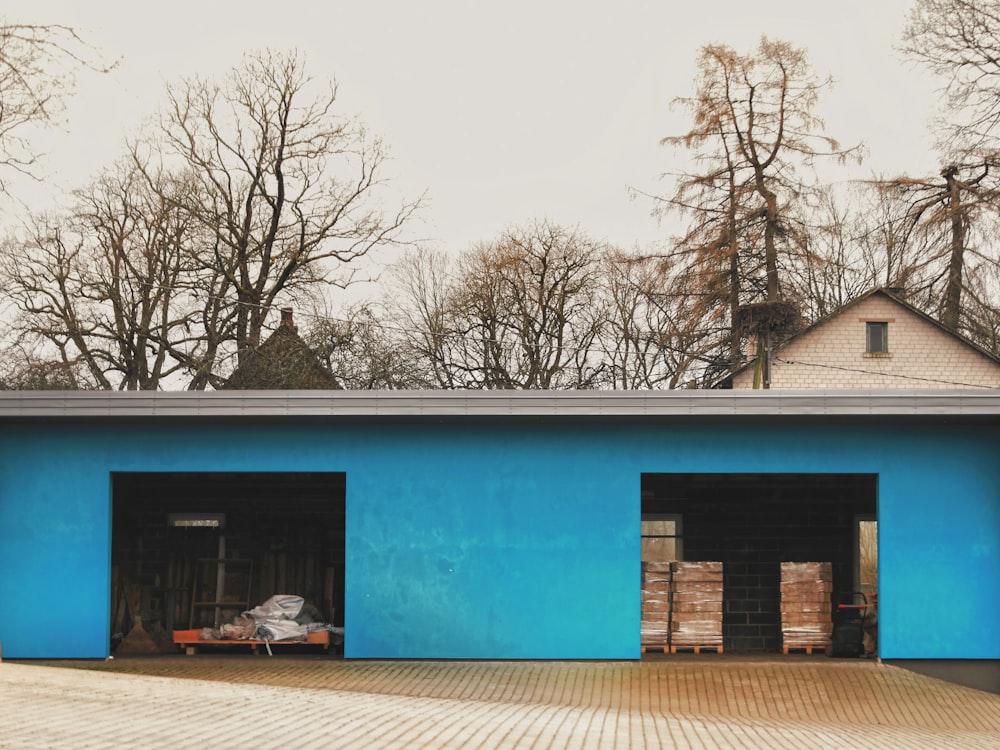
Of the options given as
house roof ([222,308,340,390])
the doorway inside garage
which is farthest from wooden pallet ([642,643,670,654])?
house roof ([222,308,340,390])

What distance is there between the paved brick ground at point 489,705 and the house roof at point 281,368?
1596cm

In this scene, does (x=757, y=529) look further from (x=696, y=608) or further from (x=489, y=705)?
(x=489, y=705)

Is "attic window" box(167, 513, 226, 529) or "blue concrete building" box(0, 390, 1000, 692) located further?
"attic window" box(167, 513, 226, 529)

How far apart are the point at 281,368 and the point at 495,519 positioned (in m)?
17.7

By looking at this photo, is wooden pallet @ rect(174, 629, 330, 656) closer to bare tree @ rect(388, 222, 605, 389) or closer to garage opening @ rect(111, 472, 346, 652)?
garage opening @ rect(111, 472, 346, 652)

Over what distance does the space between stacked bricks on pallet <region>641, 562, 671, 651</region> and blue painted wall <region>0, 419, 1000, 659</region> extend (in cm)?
189

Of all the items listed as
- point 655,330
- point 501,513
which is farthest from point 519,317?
point 501,513

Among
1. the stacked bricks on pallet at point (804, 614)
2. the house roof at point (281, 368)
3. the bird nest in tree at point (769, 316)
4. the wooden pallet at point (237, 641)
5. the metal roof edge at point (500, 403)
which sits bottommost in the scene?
the wooden pallet at point (237, 641)

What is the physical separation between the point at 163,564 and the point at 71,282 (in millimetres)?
17158

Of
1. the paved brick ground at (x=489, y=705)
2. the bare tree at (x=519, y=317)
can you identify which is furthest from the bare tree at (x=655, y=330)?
the paved brick ground at (x=489, y=705)

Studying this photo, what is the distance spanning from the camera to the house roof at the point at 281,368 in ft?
109

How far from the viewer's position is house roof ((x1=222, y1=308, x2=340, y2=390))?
33.2 metres

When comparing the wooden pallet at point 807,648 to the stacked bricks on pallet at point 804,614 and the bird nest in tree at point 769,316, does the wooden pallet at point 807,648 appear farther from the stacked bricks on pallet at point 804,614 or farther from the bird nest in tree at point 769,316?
the bird nest in tree at point 769,316

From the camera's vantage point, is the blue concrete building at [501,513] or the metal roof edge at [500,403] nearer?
the metal roof edge at [500,403]
